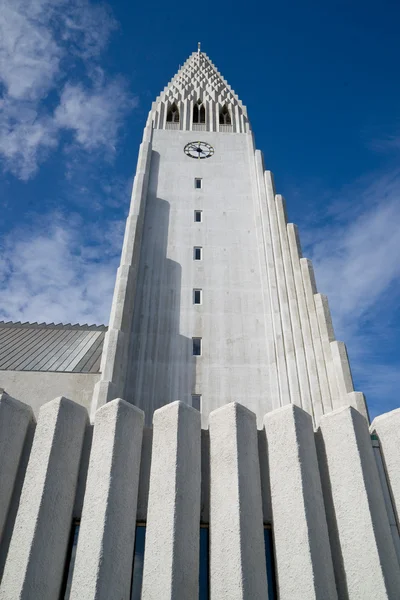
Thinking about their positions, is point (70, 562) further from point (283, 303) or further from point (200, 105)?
point (200, 105)

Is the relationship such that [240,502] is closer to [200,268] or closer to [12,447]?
[12,447]

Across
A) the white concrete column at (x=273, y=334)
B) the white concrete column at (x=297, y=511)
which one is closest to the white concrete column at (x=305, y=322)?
the white concrete column at (x=273, y=334)

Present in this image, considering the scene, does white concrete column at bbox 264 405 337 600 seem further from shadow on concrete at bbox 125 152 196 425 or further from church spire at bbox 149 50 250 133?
church spire at bbox 149 50 250 133

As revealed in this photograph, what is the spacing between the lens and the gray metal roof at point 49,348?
23266 millimetres

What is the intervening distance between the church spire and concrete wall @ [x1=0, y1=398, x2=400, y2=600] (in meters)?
32.2

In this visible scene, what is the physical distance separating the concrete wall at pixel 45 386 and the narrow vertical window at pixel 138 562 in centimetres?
1165

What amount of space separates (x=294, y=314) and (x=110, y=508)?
52.9 feet

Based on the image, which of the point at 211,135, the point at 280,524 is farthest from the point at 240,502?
the point at 211,135

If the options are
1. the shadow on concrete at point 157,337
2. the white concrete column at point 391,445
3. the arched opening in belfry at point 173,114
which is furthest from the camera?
the arched opening in belfry at point 173,114

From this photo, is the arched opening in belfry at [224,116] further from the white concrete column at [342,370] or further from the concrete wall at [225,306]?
the white concrete column at [342,370]

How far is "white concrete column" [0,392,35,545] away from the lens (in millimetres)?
9062

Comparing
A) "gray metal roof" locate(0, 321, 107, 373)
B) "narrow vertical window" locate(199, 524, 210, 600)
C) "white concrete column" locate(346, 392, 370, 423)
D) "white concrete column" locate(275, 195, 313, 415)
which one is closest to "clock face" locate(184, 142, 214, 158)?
"white concrete column" locate(275, 195, 313, 415)

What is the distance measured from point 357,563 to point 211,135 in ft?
109

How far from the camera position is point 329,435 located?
992 centimetres
